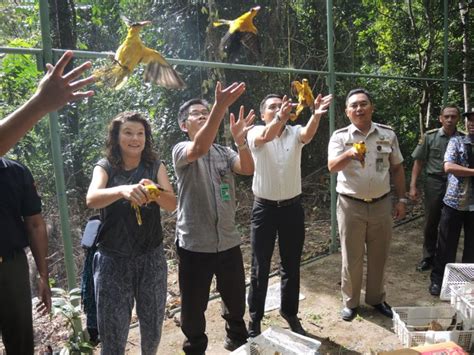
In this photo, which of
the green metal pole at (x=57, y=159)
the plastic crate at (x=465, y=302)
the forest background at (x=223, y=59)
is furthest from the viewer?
the forest background at (x=223, y=59)

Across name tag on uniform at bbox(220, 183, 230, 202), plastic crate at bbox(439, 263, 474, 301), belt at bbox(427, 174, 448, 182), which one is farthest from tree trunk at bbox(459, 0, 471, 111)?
name tag on uniform at bbox(220, 183, 230, 202)

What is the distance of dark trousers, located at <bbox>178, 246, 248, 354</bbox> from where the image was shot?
2410 millimetres

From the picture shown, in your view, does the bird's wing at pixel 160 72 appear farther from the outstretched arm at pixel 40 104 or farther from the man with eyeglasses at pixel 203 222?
the outstretched arm at pixel 40 104

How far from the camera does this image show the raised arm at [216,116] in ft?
6.23

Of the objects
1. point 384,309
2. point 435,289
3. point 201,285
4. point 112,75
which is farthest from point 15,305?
point 435,289

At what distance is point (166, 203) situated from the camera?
2090 millimetres

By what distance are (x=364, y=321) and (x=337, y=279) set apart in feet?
2.77

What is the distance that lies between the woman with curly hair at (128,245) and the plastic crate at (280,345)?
1.91 ft

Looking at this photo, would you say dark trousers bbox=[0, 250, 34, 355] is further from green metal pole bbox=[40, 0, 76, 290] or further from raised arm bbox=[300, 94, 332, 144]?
raised arm bbox=[300, 94, 332, 144]

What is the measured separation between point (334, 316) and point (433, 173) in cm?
187

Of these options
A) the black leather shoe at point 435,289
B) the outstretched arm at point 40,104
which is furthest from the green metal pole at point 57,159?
the black leather shoe at point 435,289

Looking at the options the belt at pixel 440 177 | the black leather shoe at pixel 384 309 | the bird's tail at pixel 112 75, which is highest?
the bird's tail at pixel 112 75

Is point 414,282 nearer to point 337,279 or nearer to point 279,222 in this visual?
point 337,279

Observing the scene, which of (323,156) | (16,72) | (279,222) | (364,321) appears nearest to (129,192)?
(279,222)
